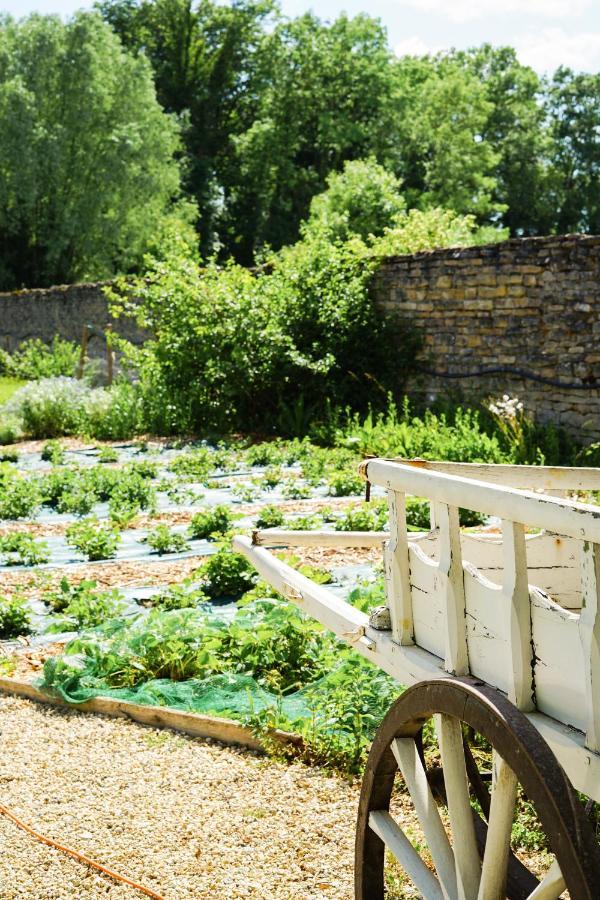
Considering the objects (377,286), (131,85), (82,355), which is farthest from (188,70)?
(377,286)

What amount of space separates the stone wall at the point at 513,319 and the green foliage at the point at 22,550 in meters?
5.93

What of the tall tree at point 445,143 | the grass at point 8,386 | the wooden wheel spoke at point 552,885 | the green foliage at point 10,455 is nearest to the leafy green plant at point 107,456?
the green foliage at point 10,455

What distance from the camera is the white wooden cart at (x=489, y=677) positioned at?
1580 millimetres

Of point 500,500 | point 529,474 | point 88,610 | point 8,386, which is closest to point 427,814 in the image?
point 500,500

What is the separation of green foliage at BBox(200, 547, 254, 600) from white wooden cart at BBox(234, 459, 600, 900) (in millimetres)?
2998

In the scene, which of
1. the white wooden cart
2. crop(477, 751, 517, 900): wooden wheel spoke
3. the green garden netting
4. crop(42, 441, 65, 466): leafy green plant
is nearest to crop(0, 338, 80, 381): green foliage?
crop(42, 441, 65, 466): leafy green plant

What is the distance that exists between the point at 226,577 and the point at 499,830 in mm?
3928

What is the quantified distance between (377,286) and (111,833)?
10.3m

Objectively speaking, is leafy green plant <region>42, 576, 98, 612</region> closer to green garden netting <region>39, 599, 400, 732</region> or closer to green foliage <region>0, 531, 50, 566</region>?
green garden netting <region>39, 599, 400, 732</region>

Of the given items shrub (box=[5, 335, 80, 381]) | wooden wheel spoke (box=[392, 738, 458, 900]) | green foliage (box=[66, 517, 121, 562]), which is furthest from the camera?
shrub (box=[5, 335, 80, 381])

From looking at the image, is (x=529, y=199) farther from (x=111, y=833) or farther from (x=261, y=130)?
(x=111, y=833)

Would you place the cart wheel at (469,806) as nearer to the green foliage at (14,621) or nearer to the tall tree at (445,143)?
the green foliage at (14,621)

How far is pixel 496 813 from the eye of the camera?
1.76m

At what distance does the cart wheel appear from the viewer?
5.00 ft
